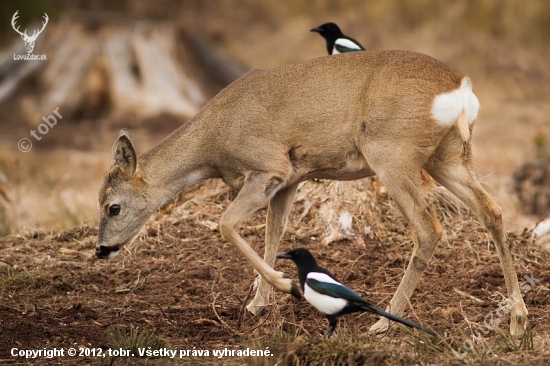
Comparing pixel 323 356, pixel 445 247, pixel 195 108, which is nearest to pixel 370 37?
pixel 195 108

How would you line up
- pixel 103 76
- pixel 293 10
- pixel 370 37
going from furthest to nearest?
pixel 293 10
pixel 370 37
pixel 103 76

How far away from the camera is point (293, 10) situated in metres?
23.2

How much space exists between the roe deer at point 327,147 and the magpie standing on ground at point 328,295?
52cm

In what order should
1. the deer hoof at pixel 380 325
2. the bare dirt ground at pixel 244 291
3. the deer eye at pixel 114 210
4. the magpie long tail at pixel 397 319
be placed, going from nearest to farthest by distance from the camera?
the magpie long tail at pixel 397 319, the bare dirt ground at pixel 244 291, the deer hoof at pixel 380 325, the deer eye at pixel 114 210

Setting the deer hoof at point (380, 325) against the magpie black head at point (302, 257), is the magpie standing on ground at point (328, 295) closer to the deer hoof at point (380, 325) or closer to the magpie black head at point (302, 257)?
the magpie black head at point (302, 257)

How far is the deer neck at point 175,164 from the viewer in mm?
6430

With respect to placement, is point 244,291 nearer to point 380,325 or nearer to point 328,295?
point 380,325

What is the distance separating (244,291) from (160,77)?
10.0m

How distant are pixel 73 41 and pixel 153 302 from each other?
→ 10.5 metres

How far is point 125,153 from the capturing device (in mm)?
6320

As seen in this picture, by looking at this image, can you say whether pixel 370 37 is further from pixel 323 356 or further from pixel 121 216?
pixel 323 356

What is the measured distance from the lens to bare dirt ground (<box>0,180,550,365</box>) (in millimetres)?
5223

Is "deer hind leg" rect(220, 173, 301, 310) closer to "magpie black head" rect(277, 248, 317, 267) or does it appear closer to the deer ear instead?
"magpie black head" rect(277, 248, 317, 267)

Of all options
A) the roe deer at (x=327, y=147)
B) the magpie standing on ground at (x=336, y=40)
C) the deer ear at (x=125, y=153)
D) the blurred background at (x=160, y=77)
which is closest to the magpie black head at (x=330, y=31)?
the magpie standing on ground at (x=336, y=40)
